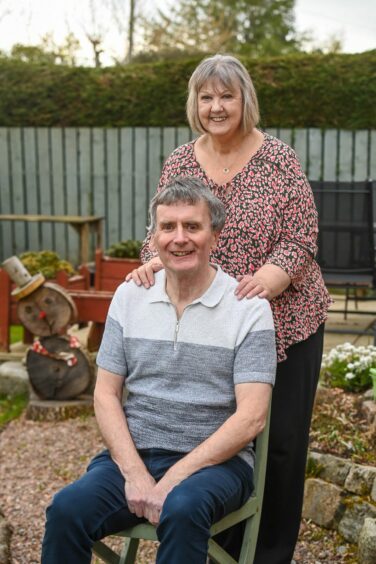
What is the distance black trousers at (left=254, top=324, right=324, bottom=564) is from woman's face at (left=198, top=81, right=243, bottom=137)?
2.37 ft

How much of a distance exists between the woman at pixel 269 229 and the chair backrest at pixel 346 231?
8.38 feet

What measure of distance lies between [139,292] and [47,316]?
2.68 meters

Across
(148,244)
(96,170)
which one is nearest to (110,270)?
(96,170)

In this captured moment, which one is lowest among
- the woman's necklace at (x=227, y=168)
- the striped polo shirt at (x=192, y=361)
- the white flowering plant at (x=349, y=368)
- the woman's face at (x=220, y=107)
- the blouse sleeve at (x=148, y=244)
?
the white flowering plant at (x=349, y=368)

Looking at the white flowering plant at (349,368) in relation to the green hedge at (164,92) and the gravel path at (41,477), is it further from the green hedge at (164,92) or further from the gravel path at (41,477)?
the green hedge at (164,92)

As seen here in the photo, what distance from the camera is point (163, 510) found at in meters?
2.08

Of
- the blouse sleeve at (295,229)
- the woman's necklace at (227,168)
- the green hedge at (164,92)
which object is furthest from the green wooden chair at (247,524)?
the green hedge at (164,92)

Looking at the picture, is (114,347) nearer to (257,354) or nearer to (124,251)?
(257,354)

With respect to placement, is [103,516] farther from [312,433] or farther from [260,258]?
[312,433]

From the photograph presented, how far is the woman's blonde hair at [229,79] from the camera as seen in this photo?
2.53 metres

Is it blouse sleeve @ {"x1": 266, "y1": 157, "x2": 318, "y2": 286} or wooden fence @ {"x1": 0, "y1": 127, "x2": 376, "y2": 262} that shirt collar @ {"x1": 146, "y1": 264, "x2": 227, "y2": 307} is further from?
wooden fence @ {"x1": 0, "y1": 127, "x2": 376, "y2": 262}

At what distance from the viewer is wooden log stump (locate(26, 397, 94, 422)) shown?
4.88m

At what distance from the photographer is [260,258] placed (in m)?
2.55

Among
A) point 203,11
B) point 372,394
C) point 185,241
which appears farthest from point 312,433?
point 203,11
